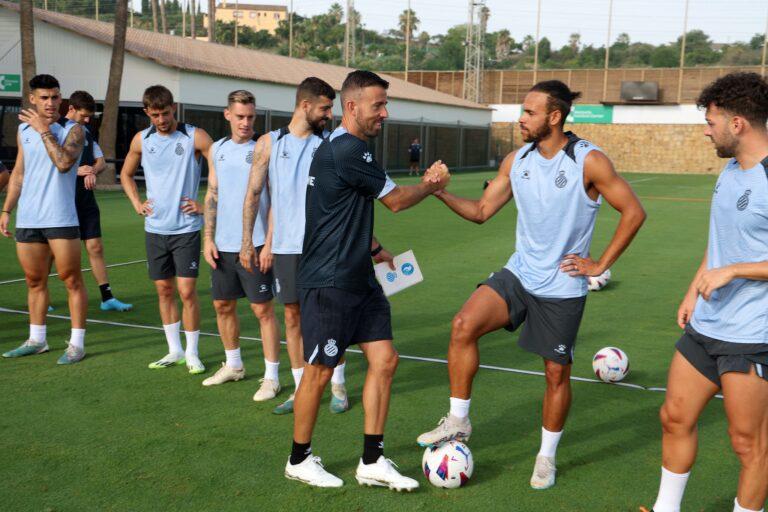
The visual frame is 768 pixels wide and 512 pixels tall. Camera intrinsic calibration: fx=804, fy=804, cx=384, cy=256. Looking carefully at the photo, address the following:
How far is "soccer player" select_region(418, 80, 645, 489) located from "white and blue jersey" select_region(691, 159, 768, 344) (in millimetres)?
903

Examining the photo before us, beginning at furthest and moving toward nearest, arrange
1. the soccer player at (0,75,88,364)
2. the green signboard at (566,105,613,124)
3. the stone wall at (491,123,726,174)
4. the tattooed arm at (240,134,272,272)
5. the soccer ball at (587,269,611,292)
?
the green signboard at (566,105,613,124), the stone wall at (491,123,726,174), the soccer ball at (587,269,611,292), the soccer player at (0,75,88,364), the tattooed arm at (240,134,272,272)

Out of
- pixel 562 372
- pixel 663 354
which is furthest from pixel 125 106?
pixel 562 372

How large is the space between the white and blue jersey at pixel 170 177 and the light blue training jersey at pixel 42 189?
0.82 metres

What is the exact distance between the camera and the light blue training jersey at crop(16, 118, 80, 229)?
7.04 m

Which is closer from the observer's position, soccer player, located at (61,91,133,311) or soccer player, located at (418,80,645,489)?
soccer player, located at (418,80,645,489)

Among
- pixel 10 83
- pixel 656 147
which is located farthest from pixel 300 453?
pixel 656 147

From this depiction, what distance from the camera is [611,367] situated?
6.75 metres

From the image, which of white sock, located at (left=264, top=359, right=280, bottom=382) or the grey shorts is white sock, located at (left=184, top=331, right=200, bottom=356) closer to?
white sock, located at (left=264, top=359, right=280, bottom=382)

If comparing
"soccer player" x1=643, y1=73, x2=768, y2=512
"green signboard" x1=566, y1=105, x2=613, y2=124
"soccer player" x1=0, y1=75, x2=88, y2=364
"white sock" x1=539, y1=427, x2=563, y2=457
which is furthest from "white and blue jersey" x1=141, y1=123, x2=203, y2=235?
"green signboard" x1=566, y1=105, x2=613, y2=124

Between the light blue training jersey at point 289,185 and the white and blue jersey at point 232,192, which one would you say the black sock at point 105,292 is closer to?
the white and blue jersey at point 232,192

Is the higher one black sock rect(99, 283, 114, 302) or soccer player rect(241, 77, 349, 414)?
soccer player rect(241, 77, 349, 414)

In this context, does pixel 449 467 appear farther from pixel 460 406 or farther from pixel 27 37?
pixel 27 37

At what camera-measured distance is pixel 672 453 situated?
13.2ft

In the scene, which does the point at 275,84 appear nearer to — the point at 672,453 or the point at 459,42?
the point at 672,453
